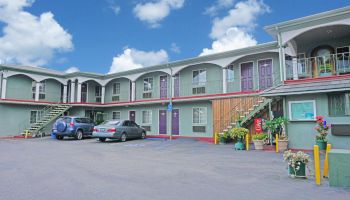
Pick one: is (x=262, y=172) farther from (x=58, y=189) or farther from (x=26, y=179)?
(x=26, y=179)

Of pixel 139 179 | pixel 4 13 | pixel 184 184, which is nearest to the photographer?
pixel 184 184

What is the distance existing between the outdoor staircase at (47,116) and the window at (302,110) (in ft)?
64.1

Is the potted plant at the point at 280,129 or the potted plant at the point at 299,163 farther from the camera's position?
the potted plant at the point at 280,129

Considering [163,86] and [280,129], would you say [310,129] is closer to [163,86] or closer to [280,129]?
[280,129]

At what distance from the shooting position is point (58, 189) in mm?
5566

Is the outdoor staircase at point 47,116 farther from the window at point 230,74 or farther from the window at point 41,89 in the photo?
the window at point 230,74

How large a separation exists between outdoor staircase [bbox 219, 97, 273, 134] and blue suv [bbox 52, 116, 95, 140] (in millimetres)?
11081

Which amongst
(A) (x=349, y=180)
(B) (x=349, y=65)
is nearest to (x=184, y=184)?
(A) (x=349, y=180)

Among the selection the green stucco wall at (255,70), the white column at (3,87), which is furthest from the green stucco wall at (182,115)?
the white column at (3,87)

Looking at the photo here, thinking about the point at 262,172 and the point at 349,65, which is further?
the point at 349,65

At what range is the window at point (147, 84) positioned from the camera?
23.3 metres

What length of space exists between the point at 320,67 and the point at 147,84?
14.5 m

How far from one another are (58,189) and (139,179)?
1.92m

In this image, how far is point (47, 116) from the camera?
23047 millimetres
